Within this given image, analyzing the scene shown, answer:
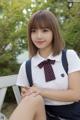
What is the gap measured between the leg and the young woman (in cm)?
4

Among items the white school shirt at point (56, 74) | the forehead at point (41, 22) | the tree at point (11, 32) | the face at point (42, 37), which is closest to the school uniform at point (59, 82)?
the white school shirt at point (56, 74)

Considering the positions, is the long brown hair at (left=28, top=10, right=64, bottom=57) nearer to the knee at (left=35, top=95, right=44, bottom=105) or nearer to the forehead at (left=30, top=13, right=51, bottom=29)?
the forehead at (left=30, top=13, right=51, bottom=29)

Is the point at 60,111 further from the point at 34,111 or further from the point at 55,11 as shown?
the point at 55,11

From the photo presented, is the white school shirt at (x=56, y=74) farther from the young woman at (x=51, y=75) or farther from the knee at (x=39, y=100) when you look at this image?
the knee at (x=39, y=100)

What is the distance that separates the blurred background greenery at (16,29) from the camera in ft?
15.4

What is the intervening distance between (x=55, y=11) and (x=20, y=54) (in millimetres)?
817

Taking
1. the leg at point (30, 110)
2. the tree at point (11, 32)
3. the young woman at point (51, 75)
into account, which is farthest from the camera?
the tree at point (11, 32)

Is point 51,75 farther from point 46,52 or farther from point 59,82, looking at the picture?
point 46,52

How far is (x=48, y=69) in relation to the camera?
294cm

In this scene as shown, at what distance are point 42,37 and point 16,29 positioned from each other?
1831mm

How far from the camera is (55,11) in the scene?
206 inches

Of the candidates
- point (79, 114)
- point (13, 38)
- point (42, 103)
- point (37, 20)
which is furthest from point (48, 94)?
point (13, 38)

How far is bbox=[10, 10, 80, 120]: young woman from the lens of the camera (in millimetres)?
2846

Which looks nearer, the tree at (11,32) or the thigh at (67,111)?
the thigh at (67,111)
